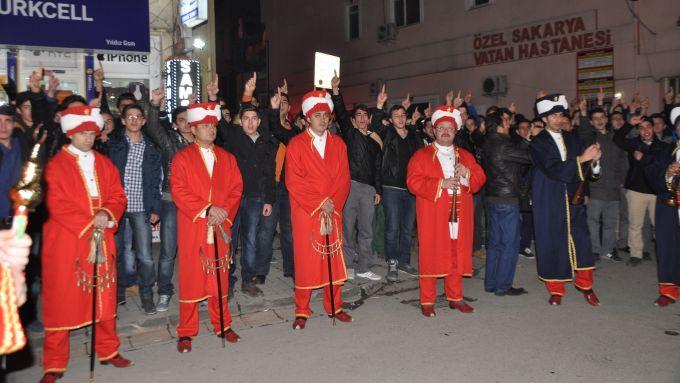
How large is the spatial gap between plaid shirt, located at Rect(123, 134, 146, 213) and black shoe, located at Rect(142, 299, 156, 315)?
0.95m

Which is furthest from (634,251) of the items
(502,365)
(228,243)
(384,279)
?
(228,243)

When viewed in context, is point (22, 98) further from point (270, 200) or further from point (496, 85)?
point (496, 85)

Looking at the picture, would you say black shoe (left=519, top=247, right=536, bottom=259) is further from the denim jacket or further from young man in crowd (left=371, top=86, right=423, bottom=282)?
the denim jacket

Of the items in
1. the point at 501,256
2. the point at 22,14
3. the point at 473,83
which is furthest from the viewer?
the point at 473,83

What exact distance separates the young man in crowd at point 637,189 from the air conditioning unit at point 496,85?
7528mm

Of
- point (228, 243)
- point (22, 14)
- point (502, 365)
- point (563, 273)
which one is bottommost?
point (502, 365)

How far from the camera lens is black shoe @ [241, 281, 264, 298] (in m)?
6.53

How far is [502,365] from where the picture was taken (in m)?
4.49

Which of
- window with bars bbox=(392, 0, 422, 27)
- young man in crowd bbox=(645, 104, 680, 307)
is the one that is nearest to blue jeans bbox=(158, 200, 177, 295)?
young man in crowd bbox=(645, 104, 680, 307)

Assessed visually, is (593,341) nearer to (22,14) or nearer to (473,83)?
(22,14)

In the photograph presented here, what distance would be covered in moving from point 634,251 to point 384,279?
3894 mm

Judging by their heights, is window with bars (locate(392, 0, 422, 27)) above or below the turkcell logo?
above

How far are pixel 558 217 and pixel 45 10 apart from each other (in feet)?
27.7

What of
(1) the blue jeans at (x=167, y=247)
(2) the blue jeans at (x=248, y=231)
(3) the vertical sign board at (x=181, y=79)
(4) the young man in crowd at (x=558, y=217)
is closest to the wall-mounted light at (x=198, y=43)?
(3) the vertical sign board at (x=181, y=79)
